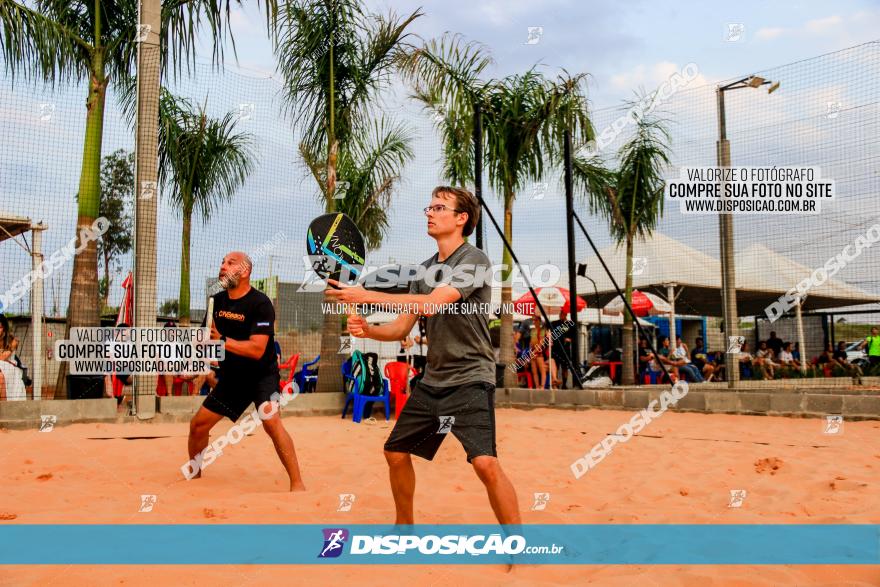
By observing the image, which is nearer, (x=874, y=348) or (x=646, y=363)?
(x=874, y=348)

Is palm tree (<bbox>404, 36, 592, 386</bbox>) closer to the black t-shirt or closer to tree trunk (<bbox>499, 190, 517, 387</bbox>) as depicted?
tree trunk (<bbox>499, 190, 517, 387</bbox>)

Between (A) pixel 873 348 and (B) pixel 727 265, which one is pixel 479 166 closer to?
(B) pixel 727 265

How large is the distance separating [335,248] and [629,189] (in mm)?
11463

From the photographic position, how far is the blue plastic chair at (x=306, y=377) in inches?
433

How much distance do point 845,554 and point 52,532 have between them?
3821 millimetres

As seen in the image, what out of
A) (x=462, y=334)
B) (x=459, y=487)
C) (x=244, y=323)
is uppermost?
(x=244, y=323)

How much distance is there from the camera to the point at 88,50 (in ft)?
29.6

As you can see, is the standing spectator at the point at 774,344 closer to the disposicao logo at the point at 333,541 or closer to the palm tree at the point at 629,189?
the palm tree at the point at 629,189

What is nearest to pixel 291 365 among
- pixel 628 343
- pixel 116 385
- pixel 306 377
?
pixel 306 377

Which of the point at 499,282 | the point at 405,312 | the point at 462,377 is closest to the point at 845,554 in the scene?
the point at 462,377

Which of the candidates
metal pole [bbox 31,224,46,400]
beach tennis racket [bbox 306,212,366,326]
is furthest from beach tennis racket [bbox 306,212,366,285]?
metal pole [bbox 31,224,46,400]

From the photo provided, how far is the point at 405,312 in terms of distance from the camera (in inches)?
140

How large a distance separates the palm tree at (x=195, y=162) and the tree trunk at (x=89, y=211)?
38.9 inches

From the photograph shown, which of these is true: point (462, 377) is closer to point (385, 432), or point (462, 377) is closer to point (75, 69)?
point (385, 432)
